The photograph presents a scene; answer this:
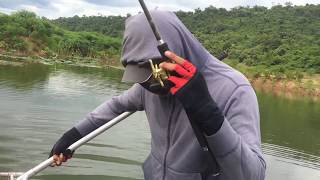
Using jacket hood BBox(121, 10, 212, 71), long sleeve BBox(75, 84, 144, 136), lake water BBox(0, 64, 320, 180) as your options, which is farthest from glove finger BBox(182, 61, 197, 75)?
lake water BBox(0, 64, 320, 180)

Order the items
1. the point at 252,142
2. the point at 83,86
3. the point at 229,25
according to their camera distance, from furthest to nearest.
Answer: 1. the point at 229,25
2. the point at 83,86
3. the point at 252,142

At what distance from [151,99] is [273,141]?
12440mm

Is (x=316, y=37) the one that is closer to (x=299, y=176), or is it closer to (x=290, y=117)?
(x=290, y=117)

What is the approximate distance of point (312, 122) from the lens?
20516mm

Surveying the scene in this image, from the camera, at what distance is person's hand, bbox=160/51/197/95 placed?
5.27 feet

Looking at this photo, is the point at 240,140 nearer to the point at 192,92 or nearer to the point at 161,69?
the point at 192,92

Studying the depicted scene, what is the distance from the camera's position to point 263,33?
6694 centimetres

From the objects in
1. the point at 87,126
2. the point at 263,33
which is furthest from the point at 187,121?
the point at 263,33

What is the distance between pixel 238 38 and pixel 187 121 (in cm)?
6153

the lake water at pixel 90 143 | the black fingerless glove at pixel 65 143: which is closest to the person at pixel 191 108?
the black fingerless glove at pixel 65 143

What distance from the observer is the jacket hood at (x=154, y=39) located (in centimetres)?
186

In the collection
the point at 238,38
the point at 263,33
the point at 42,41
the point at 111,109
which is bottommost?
the point at 42,41

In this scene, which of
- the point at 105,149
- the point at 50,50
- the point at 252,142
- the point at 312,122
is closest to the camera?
the point at 252,142

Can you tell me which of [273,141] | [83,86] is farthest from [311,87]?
[273,141]
